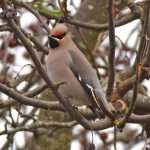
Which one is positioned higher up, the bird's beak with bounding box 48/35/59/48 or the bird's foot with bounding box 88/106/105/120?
the bird's beak with bounding box 48/35/59/48

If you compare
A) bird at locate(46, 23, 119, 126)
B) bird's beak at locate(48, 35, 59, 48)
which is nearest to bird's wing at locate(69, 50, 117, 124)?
bird at locate(46, 23, 119, 126)

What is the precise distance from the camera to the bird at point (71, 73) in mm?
3602

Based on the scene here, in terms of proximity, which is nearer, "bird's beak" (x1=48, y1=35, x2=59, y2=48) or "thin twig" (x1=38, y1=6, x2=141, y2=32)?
"bird's beak" (x1=48, y1=35, x2=59, y2=48)

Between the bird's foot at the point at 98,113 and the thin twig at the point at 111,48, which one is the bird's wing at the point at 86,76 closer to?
the bird's foot at the point at 98,113

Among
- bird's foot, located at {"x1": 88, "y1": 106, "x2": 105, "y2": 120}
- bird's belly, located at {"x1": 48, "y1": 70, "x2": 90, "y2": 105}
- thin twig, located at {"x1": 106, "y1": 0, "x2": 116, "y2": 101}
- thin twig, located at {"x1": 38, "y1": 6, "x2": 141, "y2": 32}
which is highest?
thin twig, located at {"x1": 106, "y1": 0, "x2": 116, "y2": 101}

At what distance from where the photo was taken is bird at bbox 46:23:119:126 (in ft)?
11.8

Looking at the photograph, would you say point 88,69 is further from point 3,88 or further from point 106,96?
point 3,88

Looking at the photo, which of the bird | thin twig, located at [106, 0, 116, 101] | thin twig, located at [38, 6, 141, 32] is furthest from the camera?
thin twig, located at [38, 6, 141, 32]

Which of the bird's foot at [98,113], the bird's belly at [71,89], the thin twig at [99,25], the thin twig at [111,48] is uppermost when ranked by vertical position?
the thin twig at [111,48]

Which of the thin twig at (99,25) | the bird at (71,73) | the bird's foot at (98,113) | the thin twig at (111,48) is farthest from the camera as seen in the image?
the thin twig at (99,25)

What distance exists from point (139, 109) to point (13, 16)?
1.65 metres

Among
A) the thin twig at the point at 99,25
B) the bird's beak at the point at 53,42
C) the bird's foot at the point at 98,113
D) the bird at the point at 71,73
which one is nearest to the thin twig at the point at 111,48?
the bird's foot at the point at 98,113

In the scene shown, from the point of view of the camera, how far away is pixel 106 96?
3207 millimetres

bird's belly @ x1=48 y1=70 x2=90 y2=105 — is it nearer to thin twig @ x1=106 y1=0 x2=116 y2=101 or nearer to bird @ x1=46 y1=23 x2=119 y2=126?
bird @ x1=46 y1=23 x2=119 y2=126
